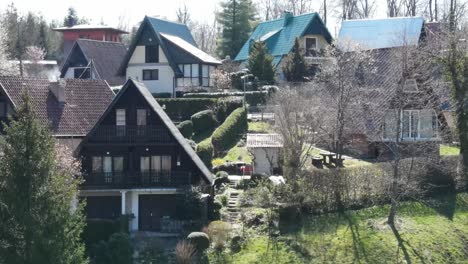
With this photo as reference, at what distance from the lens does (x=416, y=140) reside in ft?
159

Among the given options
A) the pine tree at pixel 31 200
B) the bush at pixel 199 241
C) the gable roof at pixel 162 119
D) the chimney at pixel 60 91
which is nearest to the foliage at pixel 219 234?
the bush at pixel 199 241

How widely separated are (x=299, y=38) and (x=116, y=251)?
39.4 meters

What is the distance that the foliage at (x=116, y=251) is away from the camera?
1505 inches

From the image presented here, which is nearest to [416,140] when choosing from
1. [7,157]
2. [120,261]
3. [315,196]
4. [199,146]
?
[315,196]

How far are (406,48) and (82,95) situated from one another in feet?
63.7

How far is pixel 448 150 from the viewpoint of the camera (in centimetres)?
5256

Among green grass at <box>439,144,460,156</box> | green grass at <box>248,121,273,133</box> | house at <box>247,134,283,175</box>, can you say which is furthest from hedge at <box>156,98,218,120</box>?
green grass at <box>439,144,460,156</box>

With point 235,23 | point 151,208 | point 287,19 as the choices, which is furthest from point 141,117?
point 235,23

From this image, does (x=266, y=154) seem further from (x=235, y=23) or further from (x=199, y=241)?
(x=235, y=23)

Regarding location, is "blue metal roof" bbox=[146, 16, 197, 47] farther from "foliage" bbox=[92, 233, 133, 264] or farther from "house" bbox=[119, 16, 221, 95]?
"foliage" bbox=[92, 233, 133, 264]

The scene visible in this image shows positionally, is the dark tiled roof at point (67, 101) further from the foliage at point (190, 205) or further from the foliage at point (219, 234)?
the foliage at point (219, 234)

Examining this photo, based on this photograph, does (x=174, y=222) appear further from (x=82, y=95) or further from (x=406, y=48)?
(x=406, y=48)

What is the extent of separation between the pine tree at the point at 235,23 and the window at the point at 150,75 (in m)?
19.4

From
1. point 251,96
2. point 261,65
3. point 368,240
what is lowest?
point 368,240
